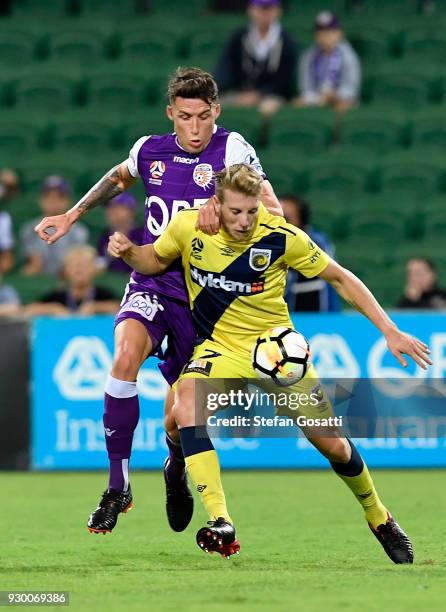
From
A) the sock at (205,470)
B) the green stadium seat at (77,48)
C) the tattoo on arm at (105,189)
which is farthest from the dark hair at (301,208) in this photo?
the green stadium seat at (77,48)

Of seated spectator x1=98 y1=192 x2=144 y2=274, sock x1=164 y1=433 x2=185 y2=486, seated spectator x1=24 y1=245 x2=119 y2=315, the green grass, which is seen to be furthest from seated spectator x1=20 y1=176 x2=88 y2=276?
sock x1=164 y1=433 x2=185 y2=486

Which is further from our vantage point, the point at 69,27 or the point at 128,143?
the point at 69,27

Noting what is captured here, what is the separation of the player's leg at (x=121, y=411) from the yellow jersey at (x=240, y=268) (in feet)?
1.24

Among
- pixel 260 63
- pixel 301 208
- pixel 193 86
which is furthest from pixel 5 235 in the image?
pixel 193 86

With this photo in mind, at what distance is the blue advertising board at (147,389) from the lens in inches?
451

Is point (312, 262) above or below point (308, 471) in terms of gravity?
above

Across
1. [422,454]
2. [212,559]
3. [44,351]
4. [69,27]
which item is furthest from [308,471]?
[69,27]

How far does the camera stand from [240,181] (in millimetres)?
6246

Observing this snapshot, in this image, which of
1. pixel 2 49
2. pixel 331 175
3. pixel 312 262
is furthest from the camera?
pixel 2 49

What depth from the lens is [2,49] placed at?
1666 cm

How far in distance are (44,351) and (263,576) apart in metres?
6.00

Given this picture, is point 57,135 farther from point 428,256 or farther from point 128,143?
point 428,256

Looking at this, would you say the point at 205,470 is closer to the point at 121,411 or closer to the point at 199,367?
the point at 199,367

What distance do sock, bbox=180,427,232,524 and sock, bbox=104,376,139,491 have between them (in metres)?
0.64
